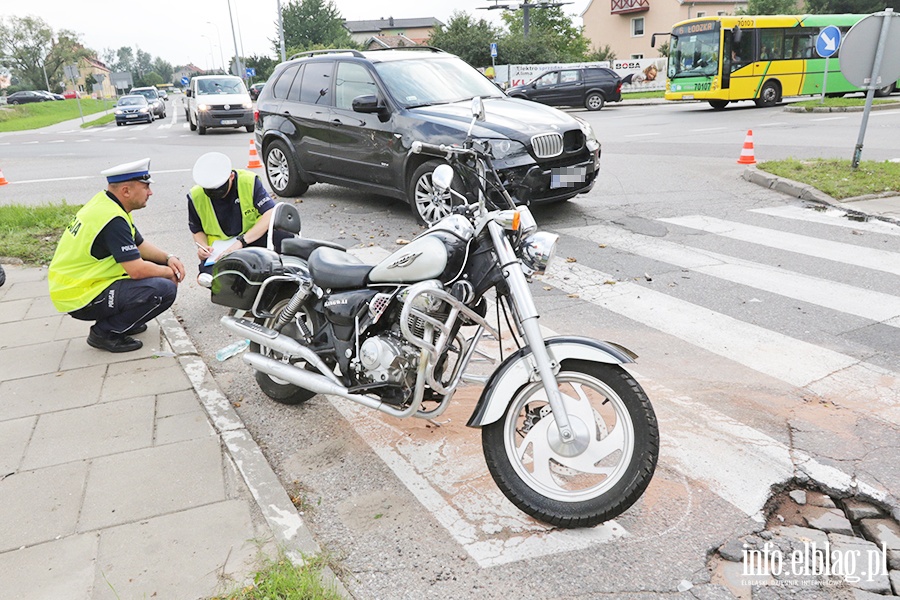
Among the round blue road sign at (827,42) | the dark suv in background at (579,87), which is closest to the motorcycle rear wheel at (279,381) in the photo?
the round blue road sign at (827,42)

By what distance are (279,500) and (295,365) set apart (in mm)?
839

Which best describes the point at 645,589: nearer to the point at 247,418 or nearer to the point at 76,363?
the point at 247,418

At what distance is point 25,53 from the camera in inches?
3317

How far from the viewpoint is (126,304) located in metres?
4.85

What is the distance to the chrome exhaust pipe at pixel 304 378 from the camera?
11.2ft

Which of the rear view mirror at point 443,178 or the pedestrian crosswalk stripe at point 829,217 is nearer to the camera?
the rear view mirror at point 443,178

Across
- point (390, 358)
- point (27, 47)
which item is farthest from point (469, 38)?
point (27, 47)

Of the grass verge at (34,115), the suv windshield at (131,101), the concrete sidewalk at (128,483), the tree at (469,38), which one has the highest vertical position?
the tree at (469,38)

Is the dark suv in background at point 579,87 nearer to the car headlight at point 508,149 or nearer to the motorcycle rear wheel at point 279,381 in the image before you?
the car headlight at point 508,149

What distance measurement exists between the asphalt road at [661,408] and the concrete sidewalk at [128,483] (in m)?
0.23

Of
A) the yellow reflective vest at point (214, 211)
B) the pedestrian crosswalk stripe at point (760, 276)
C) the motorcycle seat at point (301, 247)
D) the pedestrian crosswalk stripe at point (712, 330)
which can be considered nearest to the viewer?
the motorcycle seat at point (301, 247)

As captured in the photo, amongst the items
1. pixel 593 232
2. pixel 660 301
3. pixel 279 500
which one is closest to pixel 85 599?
pixel 279 500

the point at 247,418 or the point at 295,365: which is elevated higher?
the point at 295,365

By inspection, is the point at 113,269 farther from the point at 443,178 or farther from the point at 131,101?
the point at 131,101
